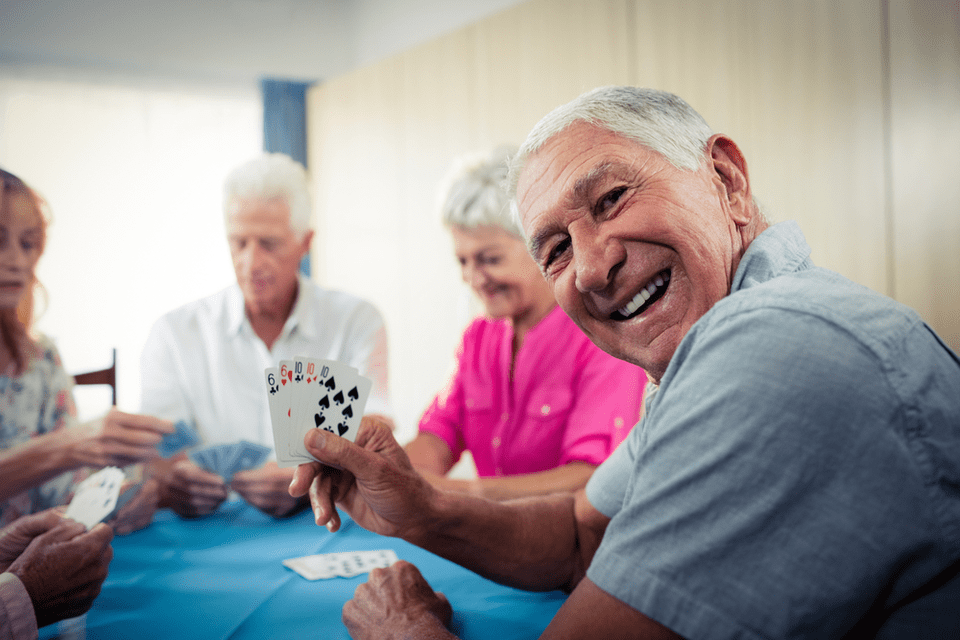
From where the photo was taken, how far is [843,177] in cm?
203

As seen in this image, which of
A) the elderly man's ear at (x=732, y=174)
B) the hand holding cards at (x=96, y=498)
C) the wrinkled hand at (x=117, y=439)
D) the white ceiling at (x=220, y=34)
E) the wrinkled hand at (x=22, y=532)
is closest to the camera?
the elderly man's ear at (x=732, y=174)

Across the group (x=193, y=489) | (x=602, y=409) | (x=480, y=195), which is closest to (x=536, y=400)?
(x=602, y=409)

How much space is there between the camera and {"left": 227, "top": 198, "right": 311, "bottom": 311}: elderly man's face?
7.45ft

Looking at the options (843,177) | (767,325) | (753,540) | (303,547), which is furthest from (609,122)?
(843,177)

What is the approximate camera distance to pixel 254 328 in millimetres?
2387

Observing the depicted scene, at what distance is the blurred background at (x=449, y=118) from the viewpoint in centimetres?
179

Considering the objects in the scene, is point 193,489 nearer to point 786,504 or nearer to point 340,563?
point 340,563

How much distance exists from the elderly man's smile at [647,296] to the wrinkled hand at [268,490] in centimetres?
107

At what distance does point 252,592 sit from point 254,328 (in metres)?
1.38

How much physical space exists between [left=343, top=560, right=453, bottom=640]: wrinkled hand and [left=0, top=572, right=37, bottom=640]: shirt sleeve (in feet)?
1.61

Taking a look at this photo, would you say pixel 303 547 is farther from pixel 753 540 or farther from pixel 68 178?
pixel 68 178

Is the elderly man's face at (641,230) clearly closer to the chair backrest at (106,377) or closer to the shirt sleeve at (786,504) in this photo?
the shirt sleeve at (786,504)

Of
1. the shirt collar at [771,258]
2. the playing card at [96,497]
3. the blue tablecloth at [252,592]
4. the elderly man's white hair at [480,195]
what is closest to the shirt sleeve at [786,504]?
the shirt collar at [771,258]

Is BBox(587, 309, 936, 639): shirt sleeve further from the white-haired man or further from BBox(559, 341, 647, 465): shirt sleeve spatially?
the white-haired man
